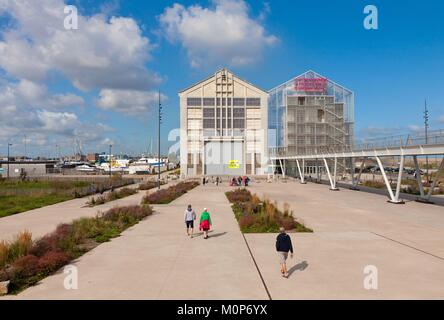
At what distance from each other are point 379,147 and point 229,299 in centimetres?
2668

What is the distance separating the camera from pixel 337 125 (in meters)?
78.7

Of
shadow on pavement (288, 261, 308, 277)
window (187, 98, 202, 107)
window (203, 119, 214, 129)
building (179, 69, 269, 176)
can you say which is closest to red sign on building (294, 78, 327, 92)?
building (179, 69, 269, 176)

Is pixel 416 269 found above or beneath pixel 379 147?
beneath

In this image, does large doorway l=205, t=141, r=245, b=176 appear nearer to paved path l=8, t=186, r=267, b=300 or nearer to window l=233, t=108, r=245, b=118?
window l=233, t=108, r=245, b=118

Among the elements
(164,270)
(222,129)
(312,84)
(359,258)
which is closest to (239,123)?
(222,129)

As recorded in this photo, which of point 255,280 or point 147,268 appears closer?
point 255,280

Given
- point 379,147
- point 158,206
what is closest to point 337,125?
point 379,147

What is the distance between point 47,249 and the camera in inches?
451

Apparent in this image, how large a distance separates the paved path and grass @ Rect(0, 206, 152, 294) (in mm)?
476

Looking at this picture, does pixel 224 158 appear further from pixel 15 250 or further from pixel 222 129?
pixel 15 250

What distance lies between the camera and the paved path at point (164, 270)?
8.08 meters

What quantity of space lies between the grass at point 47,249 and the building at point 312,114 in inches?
2569

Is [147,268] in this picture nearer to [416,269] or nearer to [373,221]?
[416,269]

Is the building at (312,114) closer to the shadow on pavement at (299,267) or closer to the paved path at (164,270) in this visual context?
the paved path at (164,270)
